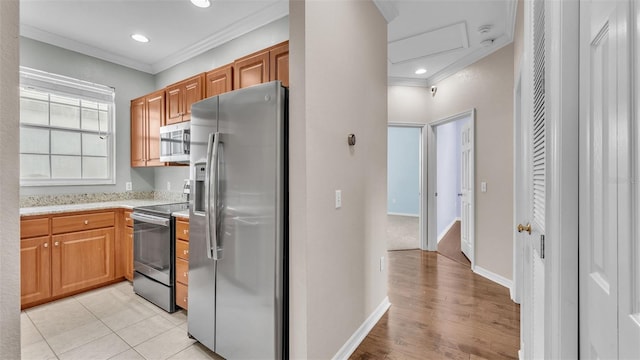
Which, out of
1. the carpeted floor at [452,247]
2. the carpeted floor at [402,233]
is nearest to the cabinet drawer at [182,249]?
the carpeted floor at [402,233]

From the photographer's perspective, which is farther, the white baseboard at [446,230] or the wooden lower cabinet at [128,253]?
the white baseboard at [446,230]

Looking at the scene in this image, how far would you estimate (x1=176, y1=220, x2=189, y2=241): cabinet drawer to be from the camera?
2395 millimetres

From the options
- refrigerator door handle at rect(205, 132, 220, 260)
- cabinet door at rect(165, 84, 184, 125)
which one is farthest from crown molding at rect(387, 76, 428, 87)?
refrigerator door handle at rect(205, 132, 220, 260)

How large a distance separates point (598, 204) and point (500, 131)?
111 inches

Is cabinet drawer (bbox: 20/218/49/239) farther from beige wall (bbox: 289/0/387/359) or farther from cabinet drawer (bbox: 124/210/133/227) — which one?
beige wall (bbox: 289/0/387/359)

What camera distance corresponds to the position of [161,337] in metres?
2.17

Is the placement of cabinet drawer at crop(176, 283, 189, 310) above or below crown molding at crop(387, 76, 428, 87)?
below

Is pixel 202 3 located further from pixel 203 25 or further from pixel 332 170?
pixel 332 170

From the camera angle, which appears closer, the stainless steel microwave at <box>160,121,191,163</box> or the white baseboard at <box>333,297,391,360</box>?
the white baseboard at <box>333,297,391,360</box>

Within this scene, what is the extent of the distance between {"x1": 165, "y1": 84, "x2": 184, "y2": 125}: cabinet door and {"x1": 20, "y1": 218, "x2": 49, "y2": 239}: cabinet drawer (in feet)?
4.96

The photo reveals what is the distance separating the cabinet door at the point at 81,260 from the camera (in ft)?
9.02

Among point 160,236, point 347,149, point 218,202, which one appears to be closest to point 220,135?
point 218,202

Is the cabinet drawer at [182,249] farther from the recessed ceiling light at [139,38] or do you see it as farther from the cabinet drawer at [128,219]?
the recessed ceiling light at [139,38]

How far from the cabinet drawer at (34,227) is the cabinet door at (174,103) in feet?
4.96
